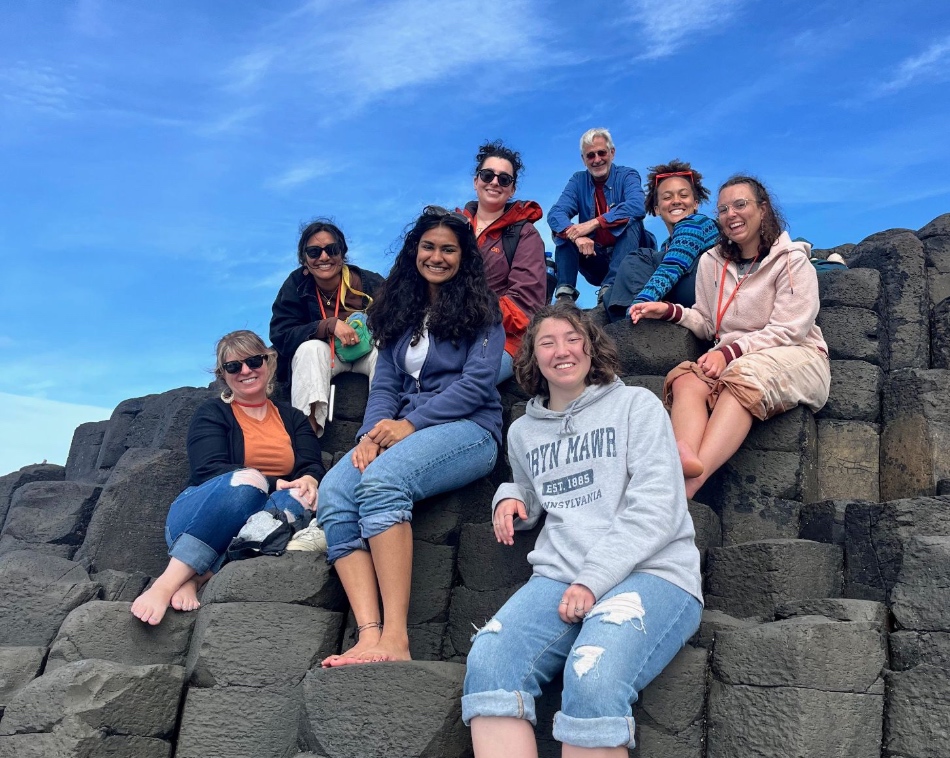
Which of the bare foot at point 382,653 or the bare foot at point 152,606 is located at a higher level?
the bare foot at point 152,606

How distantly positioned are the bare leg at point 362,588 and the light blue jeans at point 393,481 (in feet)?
0.18

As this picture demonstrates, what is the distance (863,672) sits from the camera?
15.3 ft

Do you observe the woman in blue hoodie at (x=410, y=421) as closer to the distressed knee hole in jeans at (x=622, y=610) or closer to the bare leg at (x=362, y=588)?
the bare leg at (x=362, y=588)

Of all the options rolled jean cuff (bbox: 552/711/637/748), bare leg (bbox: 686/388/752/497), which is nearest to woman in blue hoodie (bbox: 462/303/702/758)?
rolled jean cuff (bbox: 552/711/637/748)

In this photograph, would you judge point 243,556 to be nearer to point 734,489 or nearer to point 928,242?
point 734,489

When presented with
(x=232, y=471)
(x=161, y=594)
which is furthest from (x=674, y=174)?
(x=161, y=594)

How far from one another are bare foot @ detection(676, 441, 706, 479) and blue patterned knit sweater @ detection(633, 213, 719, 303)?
1860 millimetres

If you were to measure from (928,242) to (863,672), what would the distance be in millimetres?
5757

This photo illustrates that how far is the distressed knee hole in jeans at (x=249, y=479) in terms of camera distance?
6031mm

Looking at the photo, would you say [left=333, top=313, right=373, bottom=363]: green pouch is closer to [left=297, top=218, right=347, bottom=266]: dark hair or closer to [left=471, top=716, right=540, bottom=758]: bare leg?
[left=297, top=218, right=347, bottom=266]: dark hair

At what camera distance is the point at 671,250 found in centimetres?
752

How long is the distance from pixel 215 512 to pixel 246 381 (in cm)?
98

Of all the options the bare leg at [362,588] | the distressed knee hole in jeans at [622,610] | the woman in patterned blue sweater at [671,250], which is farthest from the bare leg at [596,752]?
the woman in patterned blue sweater at [671,250]

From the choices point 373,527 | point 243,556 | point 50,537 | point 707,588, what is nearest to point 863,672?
point 707,588
